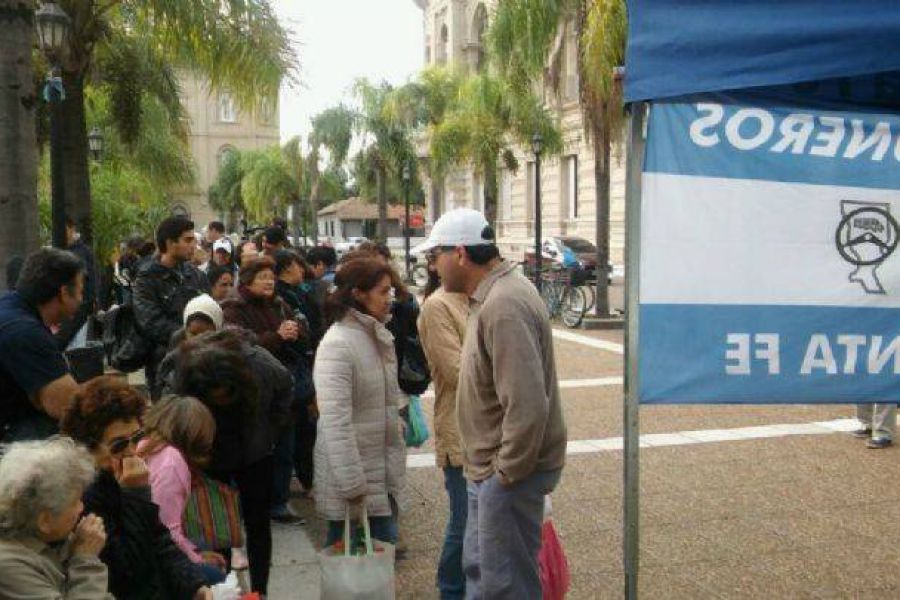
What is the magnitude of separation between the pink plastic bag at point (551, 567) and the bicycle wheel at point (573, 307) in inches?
520

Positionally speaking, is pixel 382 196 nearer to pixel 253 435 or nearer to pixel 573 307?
pixel 573 307

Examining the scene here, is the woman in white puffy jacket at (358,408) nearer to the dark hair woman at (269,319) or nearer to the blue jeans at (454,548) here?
the blue jeans at (454,548)

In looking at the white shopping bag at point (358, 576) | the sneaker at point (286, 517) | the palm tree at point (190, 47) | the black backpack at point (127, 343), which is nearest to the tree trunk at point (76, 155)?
the palm tree at point (190, 47)

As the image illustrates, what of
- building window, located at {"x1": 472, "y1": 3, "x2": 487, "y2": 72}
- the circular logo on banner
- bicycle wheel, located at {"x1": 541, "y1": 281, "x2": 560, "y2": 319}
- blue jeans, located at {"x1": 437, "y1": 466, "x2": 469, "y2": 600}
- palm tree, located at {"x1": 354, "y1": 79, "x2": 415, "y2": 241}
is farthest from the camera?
building window, located at {"x1": 472, "y1": 3, "x2": 487, "y2": 72}

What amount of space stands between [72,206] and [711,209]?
1073 cm

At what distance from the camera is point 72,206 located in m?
12.1

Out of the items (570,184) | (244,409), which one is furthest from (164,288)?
(570,184)

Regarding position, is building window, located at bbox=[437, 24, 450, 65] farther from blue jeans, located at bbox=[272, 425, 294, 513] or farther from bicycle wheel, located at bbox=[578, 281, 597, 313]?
blue jeans, located at bbox=[272, 425, 294, 513]

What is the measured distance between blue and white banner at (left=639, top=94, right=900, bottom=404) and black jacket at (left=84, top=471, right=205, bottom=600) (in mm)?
1584

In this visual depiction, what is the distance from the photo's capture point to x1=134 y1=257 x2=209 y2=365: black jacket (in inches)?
240

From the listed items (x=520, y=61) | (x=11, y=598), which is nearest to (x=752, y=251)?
(x=11, y=598)

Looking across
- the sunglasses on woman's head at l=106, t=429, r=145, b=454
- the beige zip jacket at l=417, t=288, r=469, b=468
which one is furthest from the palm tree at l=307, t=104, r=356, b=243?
the sunglasses on woman's head at l=106, t=429, r=145, b=454

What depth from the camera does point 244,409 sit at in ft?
12.9

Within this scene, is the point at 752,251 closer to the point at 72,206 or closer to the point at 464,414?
the point at 464,414
